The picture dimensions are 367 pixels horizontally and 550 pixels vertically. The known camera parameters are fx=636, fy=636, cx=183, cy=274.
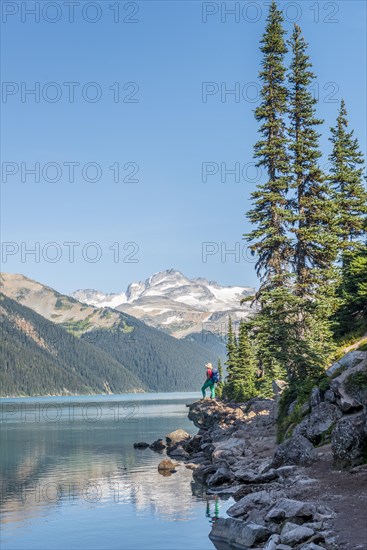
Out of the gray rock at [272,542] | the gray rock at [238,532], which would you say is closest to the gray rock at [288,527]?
the gray rock at [272,542]

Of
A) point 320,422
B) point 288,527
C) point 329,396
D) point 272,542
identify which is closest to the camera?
point 272,542

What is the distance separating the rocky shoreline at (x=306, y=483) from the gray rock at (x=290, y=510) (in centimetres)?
3

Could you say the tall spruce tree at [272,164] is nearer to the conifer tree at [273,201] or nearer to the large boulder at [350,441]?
the conifer tree at [273,201]

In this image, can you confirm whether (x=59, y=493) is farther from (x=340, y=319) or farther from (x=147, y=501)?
(x=340, y=319)

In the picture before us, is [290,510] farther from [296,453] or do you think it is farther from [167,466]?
[167,466]

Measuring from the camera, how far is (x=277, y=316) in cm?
4384

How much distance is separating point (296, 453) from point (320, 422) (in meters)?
2.46

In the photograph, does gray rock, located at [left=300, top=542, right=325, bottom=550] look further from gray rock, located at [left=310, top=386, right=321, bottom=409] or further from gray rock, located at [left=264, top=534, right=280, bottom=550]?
gray rock, located at [left=310, top=386, right=321, bottom=409]

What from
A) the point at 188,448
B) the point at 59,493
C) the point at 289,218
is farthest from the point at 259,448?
the point at 188,448

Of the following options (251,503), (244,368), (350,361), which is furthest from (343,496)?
(244,368)

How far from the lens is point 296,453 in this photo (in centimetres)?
3203

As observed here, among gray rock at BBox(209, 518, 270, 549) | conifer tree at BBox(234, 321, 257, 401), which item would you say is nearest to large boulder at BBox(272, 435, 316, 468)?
gray rock at BBox(209, 518, 270, 549)

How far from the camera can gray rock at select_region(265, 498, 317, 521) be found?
22.8m

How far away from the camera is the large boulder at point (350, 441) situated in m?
26.4
